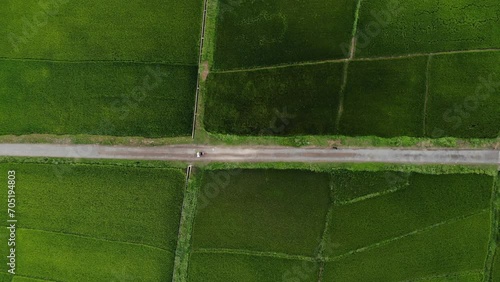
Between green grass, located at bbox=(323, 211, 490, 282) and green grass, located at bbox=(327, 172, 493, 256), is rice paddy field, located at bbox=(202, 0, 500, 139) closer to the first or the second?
green grass, located at bbox=(327, 172, 493, 256)

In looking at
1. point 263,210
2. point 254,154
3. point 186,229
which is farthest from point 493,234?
point 186,229

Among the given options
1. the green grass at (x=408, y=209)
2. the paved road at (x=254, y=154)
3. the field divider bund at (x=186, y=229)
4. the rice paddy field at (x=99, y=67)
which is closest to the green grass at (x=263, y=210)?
the field divider bund at (x=186, y=229)

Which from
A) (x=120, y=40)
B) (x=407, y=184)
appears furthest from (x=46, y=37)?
(x=407, y=184)

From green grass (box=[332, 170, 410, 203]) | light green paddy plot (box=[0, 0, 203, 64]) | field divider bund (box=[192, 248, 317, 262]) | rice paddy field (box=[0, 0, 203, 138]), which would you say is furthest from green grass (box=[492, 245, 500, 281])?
light green paddy plot (box=[0, 0, 203, 64])

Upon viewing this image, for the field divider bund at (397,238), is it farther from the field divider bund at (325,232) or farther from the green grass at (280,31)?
the green grass at (280,31)

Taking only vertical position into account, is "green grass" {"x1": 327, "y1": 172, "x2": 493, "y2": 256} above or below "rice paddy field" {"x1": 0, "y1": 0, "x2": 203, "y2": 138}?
below

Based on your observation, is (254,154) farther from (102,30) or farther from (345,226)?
(102,30)
